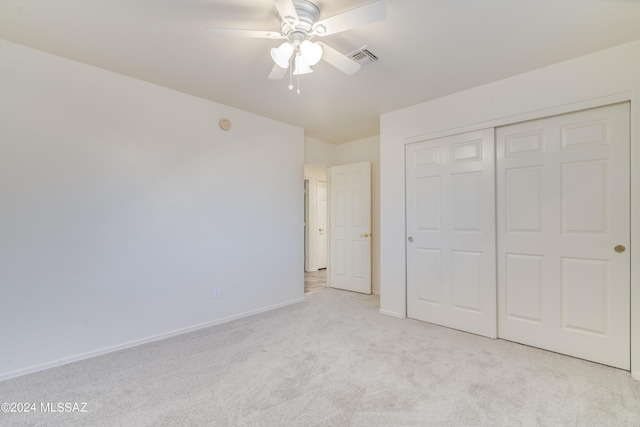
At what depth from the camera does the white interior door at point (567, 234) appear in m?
2.14

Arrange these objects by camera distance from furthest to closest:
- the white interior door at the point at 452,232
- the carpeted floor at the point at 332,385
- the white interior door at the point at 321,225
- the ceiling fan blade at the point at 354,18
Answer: the white interior door at the point at 321,225 < the white interior door at the point at 452,232 < the carpeted floor at the point at 332,385 < the ceiling fan blade at the point at 354,18

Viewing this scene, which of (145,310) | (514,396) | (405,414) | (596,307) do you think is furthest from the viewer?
(145,310)

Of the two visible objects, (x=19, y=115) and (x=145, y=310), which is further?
(x=145, y=310)

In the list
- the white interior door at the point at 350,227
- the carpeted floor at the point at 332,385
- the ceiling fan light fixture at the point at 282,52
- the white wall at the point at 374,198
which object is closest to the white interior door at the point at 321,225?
the white interior door at the point at 350,227

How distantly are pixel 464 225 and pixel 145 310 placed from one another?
326cm

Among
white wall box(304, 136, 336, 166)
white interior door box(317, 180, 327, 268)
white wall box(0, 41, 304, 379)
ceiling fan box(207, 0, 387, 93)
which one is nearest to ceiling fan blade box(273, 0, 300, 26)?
ceiling fan box(207, 0, 387, 93)

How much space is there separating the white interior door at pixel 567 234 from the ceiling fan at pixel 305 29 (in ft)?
6.15

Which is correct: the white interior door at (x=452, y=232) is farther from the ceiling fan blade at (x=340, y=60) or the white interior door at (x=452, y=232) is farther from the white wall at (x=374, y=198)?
the ceiling fan blade at (x=340, y=60)

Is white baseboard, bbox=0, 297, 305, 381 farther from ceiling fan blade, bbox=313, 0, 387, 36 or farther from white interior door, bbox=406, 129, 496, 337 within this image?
ceiling fan blade, bbox=313, 0, 387, 36

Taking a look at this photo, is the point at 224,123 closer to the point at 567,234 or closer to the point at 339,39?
the point at 339,39

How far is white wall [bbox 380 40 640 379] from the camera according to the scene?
2.06 meters

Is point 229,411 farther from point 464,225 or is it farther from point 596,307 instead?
point 596,307

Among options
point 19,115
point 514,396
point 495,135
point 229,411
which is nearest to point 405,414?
point 514,396

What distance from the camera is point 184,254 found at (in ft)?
9.59
